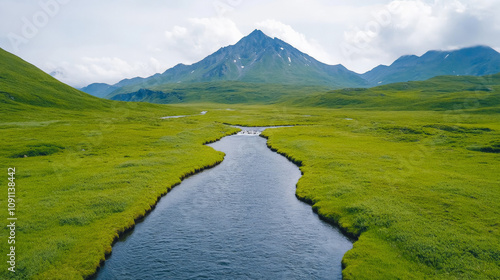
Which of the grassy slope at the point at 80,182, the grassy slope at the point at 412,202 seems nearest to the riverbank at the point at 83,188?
the grassy slope at the point at 80,182

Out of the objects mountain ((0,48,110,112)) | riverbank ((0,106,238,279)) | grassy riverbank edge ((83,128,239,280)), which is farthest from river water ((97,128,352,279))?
mountain ((0,48,110,112))

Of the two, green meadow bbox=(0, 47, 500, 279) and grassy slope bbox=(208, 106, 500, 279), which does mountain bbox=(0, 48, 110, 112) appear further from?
grassy slope bbox=(208, 106, 500, 279)

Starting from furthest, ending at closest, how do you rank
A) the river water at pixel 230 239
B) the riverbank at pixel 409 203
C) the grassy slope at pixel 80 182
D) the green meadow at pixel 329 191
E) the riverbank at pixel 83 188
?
the grassy slope at pixel 80 182 < the river water at pixel 230 239 < the riverbank at pixel 83 188 < the green meadow at pixel 329 191 < the riverbank at pixel 409 203

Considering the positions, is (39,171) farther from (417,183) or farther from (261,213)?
(417,183)

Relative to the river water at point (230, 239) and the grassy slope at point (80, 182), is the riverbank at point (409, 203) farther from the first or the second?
the grassy slope at point (80, 182)

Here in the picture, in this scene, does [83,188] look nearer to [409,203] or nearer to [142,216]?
[142,216]

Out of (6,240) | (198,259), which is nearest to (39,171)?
(6,240)

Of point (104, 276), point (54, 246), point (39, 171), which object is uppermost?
point (39, 171)
